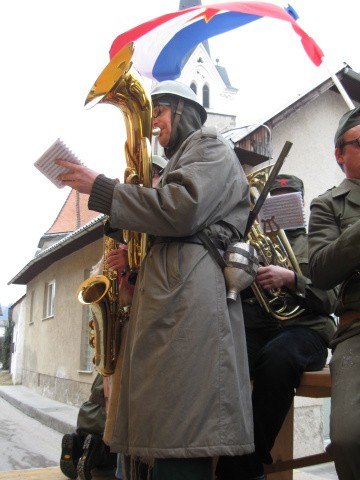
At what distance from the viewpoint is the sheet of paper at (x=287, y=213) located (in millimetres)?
2939

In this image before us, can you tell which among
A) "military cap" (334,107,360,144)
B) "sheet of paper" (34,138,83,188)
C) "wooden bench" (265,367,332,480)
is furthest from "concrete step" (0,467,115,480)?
"military cap" (334,107,360,144)

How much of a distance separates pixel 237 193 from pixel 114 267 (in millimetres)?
728

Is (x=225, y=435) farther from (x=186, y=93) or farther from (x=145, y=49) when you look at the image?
(x=145, y=49)

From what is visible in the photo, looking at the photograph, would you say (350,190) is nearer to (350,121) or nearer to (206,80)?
(350,121)

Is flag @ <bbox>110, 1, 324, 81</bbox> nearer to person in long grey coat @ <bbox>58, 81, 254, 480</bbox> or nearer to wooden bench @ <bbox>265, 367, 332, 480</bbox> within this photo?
person in long grey coat @ <bbox>58, 81, 254, 480</bbox>

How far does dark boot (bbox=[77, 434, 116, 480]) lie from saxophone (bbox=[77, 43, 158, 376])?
107 cm

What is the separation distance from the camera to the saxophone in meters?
2.31

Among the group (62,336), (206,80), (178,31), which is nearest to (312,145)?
(178,31)

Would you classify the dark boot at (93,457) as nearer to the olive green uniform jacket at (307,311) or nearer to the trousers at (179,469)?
the olive green uniform jacket at (307,311)

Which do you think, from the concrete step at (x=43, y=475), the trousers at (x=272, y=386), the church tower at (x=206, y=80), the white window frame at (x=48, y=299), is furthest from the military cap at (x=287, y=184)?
the church tower at (x=206, y=80)

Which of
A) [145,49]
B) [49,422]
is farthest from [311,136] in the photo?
[49,422]

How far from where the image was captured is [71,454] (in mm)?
3529

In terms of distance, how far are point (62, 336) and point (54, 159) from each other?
12.3 metres

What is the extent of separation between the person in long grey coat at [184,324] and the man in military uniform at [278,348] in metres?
0.44
